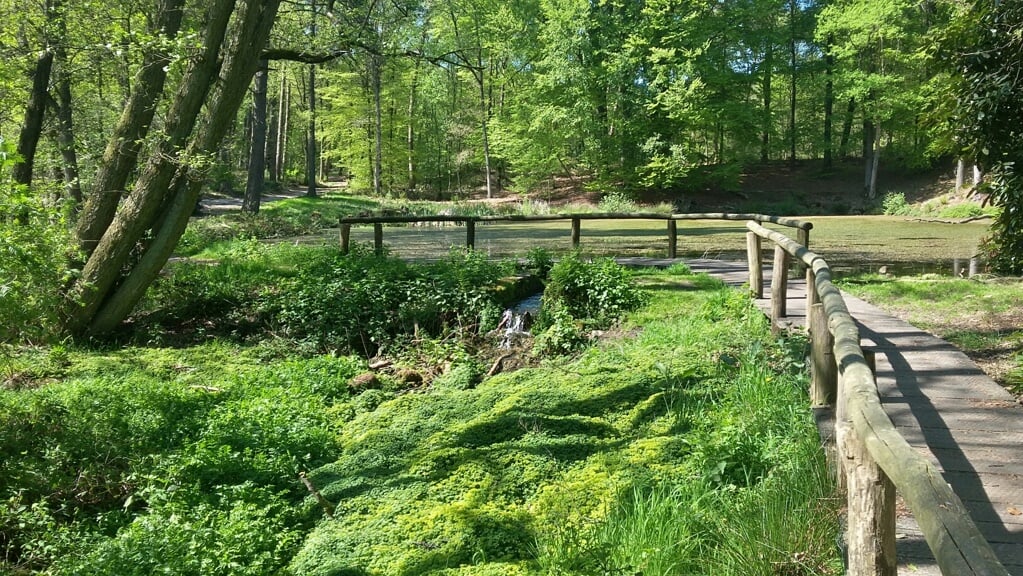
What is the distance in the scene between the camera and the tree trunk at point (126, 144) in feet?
30.6

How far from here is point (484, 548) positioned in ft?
12.9

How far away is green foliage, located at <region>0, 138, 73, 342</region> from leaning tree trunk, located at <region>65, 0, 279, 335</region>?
125 inches

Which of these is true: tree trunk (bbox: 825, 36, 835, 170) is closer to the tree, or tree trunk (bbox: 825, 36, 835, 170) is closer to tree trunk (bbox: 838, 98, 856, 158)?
tree trunk (bbox: 838, 98, 856, 158)

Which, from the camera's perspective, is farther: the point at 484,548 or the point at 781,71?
the point at 781,71

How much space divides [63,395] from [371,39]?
Result: 743cm

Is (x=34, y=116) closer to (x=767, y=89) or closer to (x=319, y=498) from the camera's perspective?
(x=319, y=498)

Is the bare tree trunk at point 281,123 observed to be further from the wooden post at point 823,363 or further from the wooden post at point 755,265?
the wooden post at point 823,363

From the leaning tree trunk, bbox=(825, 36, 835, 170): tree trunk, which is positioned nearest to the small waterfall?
the leaning tree trunk

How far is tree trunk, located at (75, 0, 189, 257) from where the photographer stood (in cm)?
932

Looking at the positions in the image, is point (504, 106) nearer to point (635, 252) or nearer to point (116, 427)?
point (635, 252)

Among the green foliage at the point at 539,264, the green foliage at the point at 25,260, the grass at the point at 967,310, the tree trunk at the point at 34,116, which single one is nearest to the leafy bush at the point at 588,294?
the green foliage at the point at 539,264

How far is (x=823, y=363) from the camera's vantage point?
4.02 metres

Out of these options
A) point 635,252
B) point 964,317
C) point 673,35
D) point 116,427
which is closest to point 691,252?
point 635,252

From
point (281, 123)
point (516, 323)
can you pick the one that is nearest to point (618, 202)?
point (281, 123)
